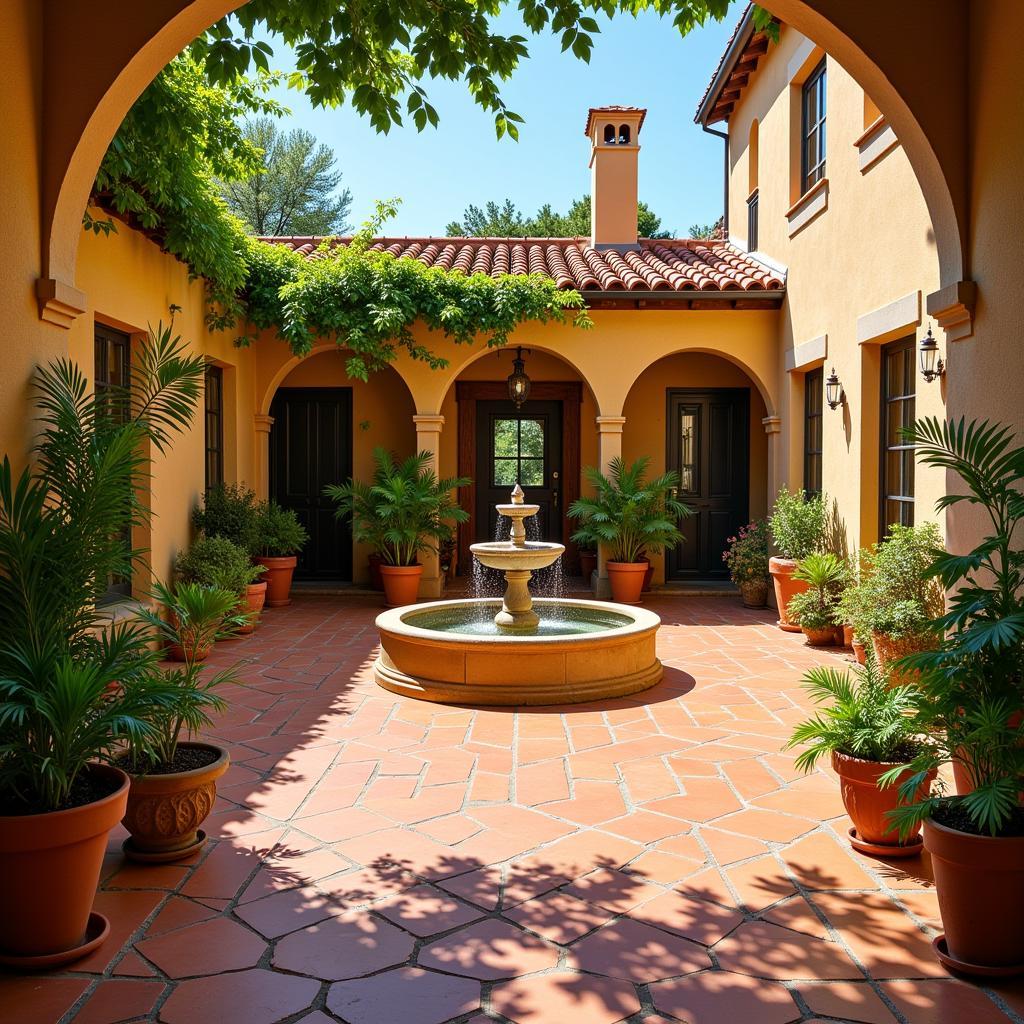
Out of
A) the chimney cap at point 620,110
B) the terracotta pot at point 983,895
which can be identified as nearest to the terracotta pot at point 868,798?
the terracotta pot at point 983,895

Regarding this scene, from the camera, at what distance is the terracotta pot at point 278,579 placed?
36.8 feet

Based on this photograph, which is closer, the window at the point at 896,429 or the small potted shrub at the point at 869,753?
the small potted shrub at the point at 869,753

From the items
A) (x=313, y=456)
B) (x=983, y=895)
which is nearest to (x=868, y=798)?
(x=983, y=895)

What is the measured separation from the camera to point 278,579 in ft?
37.0

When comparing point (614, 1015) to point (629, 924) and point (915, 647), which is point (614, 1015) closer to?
point (629, 924)

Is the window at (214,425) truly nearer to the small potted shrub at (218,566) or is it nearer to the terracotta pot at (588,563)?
the small potted shrub at (218,566)

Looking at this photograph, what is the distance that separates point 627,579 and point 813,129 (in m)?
5.57

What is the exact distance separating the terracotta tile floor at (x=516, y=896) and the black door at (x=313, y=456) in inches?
294

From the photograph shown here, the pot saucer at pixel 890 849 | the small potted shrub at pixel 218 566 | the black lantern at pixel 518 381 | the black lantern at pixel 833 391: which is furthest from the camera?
the black lantern at pixel 518 381

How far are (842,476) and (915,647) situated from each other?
2793 millimetres

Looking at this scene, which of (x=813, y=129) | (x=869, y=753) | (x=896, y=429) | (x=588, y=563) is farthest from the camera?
(x=588, y=563)

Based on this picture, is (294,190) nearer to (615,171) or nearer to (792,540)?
(615,171)

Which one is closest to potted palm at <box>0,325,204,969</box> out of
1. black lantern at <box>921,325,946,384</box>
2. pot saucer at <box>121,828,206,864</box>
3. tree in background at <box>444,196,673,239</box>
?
pot saucer at <box>121,828,206,864</box>

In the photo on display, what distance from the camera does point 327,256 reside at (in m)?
11.5
